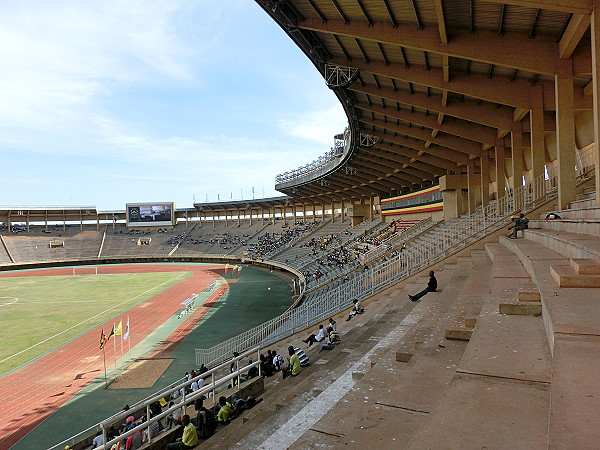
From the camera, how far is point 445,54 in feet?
36.6

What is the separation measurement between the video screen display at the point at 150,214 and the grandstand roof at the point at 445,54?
6850 centimetres

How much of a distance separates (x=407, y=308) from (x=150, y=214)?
80.3 m

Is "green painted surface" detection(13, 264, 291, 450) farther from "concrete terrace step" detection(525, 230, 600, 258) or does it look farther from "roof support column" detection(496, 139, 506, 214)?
"roof support column" detection(496, 139, 506, 214)

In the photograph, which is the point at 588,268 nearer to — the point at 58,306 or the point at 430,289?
the point at 430,289

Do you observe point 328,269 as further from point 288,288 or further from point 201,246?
point 201,246

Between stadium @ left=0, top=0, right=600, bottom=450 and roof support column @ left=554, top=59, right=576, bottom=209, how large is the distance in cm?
6

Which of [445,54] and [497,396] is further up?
[445,54]

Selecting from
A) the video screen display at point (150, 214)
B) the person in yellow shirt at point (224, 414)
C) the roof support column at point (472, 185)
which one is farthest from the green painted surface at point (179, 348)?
the video screen display at point (150, 214)

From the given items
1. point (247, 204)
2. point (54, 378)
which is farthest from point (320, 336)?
point (247, 204)

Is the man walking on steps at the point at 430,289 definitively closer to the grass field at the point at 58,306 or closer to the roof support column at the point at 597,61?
the roof support column at the point at 597,61

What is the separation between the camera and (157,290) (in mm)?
36344

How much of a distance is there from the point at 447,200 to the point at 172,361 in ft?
81.2

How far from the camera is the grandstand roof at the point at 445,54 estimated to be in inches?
401

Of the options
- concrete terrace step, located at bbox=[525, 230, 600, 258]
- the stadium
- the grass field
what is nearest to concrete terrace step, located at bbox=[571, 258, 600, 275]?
the stadium
